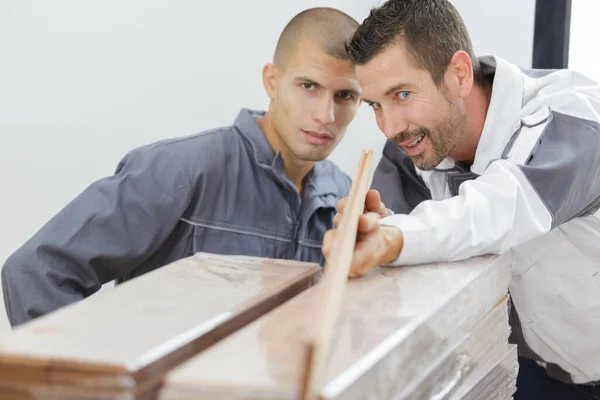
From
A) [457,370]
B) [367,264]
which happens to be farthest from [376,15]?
[457,370]

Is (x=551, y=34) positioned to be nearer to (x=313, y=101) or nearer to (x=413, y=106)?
(x=313, y=101)

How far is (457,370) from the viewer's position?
83 cm

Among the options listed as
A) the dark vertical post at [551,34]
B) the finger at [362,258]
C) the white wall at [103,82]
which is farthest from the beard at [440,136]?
the dark vertical post at [551,34]

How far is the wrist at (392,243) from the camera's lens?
91cm

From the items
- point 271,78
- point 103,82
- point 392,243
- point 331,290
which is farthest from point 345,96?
point 331,290

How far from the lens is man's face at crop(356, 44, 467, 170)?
1293mm

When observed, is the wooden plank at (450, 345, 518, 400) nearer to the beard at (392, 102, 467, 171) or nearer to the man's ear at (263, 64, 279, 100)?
the beard at (392, 102, 467, 171)

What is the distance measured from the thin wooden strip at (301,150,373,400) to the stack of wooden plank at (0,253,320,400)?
101 millimetres

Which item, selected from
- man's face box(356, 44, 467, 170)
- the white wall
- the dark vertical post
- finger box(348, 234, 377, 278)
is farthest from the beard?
the dark vertical post

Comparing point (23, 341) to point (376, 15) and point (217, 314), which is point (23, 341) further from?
point (376, 15)

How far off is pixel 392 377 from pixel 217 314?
0.18 metres

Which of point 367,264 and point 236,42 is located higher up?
point 236,42

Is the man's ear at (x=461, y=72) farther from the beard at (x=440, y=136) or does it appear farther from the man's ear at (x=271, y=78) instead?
the man's ear at (x=271, y=78)

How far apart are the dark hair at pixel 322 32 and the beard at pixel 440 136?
1.05ft
